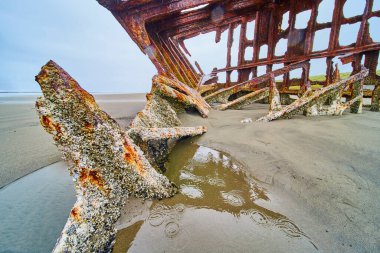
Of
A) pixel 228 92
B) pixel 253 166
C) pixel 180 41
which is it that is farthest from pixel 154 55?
pixel 180 41

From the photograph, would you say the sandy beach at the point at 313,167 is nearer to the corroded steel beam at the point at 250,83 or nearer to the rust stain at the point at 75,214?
the rust stain at the point at 75,214

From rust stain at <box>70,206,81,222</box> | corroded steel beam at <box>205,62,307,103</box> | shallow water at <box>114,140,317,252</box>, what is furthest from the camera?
corroded steel beam at <box>205,62,307,103</box>

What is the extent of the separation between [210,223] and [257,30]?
224 inches

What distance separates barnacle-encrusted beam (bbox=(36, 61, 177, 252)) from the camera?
829 millimetres

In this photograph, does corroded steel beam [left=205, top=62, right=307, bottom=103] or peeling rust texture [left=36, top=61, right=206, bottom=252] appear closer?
peeling rust texture [left=36, top=61, right=206, bottom=252]

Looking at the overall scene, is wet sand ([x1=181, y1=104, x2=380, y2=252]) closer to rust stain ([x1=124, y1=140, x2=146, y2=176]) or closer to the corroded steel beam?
rust stain ([x1=124, y1=140, x2=146, y2=176])

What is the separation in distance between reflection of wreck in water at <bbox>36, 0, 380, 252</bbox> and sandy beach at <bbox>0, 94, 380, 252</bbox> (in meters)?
0.35

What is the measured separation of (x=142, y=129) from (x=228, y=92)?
313cm

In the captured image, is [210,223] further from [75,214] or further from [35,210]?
[35,210]

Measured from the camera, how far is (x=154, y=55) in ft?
13.3

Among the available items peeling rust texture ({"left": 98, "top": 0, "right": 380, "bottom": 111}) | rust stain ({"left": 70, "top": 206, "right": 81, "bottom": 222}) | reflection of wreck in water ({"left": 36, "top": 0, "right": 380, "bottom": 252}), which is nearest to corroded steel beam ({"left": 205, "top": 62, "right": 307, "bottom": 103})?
reflection of wreck in water ({"left": 36, "top": 0, "right": 380, "bottom": 252})

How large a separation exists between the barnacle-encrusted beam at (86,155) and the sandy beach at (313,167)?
822 millimetres

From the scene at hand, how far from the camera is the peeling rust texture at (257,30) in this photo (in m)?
3.78

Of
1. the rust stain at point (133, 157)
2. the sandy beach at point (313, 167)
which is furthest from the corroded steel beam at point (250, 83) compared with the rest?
the rust stain at point (133, 157)
